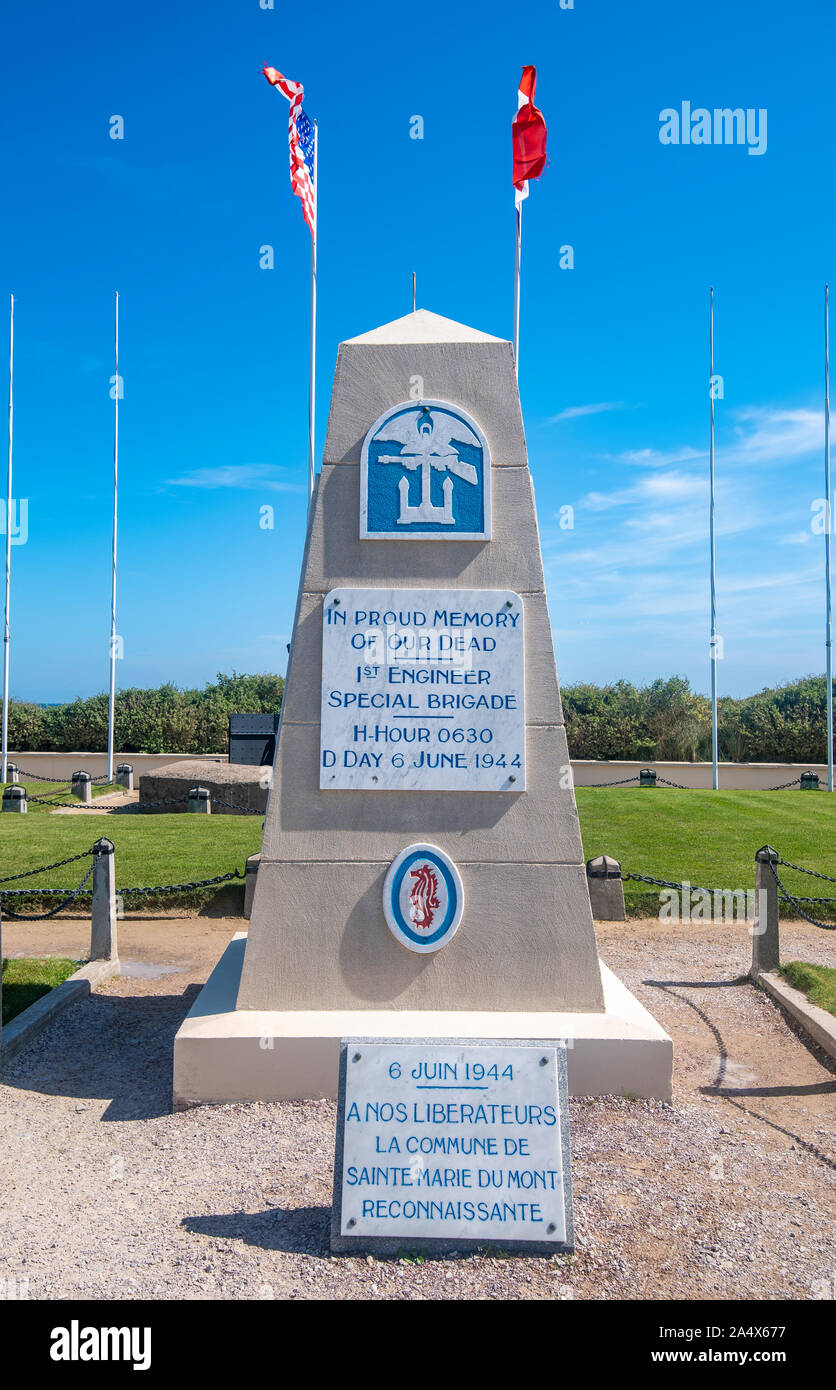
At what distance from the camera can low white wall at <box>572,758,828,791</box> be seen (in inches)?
971

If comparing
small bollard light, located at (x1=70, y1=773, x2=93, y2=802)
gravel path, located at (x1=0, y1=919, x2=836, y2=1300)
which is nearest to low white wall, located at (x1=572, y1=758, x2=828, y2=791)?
small bollard light, located at (x1=70, y1=773, x2=93, y2=802)

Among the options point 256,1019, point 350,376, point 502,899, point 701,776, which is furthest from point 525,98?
point 701,776

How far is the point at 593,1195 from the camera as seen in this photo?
378 centimetres

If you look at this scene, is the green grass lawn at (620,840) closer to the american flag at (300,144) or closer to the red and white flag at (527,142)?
the red and white flag at (527,142)

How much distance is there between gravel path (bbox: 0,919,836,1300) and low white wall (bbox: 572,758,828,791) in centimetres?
1912

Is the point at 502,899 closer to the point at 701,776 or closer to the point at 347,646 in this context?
the point at 347,646

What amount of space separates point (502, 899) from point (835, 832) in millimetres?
10967

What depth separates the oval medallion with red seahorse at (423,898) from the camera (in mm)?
4934

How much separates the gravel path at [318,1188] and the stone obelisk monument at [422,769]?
608mm

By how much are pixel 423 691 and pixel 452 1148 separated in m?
2.34

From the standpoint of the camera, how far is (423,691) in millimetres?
5051

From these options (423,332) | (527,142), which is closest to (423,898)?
(423,332)

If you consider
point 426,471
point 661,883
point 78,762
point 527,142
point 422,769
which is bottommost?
point 661,883

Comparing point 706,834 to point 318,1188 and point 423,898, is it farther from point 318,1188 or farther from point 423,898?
point 318,1188
